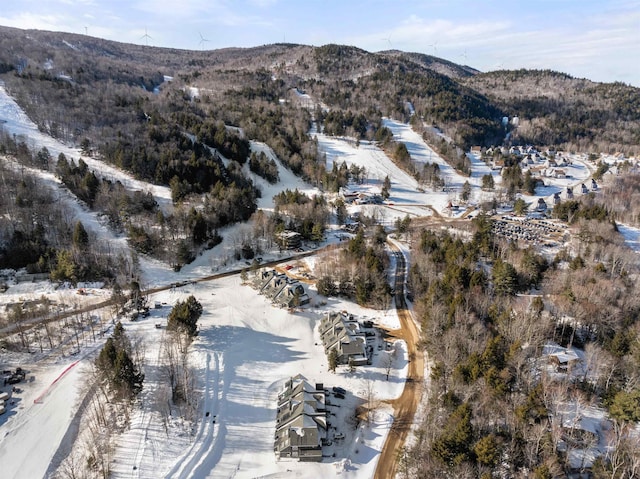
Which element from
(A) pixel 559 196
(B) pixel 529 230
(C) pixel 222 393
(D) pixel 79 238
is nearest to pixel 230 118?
(D) pixel 79 238

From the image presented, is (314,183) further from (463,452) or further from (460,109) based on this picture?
(460,109)

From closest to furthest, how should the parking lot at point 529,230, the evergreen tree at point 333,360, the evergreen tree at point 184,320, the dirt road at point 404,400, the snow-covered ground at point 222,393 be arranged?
the snow-covered ground at point 222,393 → the dirt road at point 404,400 → the evergreen tree at point 333,360 → the evergreen tree at point 184,320 → the parking lot at point 529,230

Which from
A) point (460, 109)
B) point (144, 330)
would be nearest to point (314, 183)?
point (144, 330)

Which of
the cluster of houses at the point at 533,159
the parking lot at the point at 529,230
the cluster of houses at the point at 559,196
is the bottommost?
the parking lot at the point at 529,230

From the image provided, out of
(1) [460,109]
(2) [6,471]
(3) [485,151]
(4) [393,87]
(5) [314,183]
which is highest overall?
(4) [393,87]

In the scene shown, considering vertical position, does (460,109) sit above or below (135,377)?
above

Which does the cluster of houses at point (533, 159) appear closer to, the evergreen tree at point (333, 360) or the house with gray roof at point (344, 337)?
the house with gray roof at point (344, 337)

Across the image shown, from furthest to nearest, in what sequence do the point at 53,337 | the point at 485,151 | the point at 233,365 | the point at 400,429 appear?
the point at 485,151
the point at 53,337
the point at 233,365
the point at 400,429

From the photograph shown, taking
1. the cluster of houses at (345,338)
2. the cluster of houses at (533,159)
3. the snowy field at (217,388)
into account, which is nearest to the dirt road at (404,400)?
the snowy field at (217,388)
